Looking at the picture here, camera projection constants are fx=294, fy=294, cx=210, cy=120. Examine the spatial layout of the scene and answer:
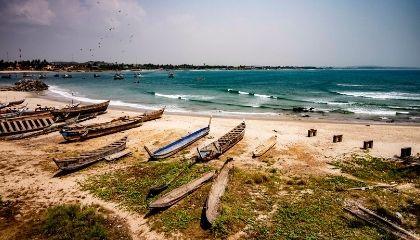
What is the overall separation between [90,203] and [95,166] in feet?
15.0

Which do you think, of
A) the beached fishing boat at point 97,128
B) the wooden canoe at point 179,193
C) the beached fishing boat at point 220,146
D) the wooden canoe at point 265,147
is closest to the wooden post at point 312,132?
the wooden canoe at point 265,147

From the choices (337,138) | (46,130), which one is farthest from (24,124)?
(337,138)

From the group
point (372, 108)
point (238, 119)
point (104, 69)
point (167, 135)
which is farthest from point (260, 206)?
point (104, 69)

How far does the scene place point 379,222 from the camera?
11.0 meters

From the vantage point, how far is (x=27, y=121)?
25.4m

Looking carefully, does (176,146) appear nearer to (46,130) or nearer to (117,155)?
(117,155)

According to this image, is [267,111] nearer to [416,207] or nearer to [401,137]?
[401,137]

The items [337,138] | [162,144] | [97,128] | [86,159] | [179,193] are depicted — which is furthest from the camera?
[97,128]

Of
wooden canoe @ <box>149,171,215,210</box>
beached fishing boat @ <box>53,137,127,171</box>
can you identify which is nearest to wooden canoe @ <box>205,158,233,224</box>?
wooden canoe @ <box>149,171,215,210</box>

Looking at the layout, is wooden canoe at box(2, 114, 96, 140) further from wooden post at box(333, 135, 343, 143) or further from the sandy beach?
wooden post at box(333, 135, 343, 143)

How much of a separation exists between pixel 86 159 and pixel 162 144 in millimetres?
6037

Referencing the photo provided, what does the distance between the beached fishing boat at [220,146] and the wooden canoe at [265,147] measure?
1.90 metres

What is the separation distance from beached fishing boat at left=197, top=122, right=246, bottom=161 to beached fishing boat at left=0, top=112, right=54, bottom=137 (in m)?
16.1

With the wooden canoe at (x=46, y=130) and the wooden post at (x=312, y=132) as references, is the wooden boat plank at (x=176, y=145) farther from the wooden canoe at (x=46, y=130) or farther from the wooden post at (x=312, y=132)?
the wooden canoe at (x=46, y=130)
